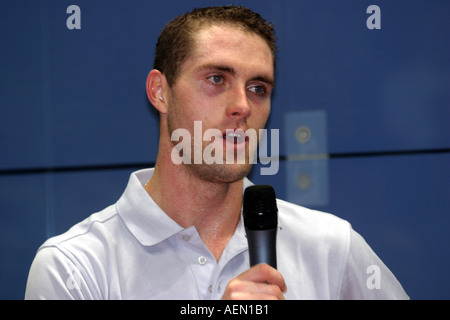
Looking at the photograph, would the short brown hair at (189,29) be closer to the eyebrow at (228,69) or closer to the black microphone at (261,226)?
the eyebrow at (228,69)

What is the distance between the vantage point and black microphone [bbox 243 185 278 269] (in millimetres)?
959

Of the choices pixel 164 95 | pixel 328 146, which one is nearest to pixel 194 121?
pixel 164 95

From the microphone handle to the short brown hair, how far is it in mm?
572

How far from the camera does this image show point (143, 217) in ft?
4.23

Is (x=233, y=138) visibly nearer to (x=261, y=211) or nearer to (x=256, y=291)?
(x=261, y=211)

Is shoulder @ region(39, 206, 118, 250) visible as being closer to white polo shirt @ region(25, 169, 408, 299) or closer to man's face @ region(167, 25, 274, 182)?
white polo shirt @ region(25, 169, 408, 299)

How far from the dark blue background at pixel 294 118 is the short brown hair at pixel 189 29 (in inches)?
2.7

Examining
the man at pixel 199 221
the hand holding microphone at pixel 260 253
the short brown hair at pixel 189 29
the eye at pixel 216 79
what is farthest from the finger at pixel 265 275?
the short brown hair at pixel 189 29

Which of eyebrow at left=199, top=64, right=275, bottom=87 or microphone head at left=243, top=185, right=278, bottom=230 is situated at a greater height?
eyebrow at left=199, top=64, right=275, bottom=87

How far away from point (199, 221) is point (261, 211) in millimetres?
352

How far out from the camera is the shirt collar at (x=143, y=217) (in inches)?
→ 49.1

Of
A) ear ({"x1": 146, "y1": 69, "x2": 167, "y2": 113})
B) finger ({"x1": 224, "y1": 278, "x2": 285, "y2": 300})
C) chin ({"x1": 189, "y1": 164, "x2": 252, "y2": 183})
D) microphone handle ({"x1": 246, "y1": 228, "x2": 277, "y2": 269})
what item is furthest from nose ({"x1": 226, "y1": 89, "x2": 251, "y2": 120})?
finger ({"x1": 224, "y1": 278, "x2": 285, "y2": 300})

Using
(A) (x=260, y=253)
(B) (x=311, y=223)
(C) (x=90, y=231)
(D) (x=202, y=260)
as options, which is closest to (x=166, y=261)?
(D) (x=202, y=260)

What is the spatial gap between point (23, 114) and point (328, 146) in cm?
95
